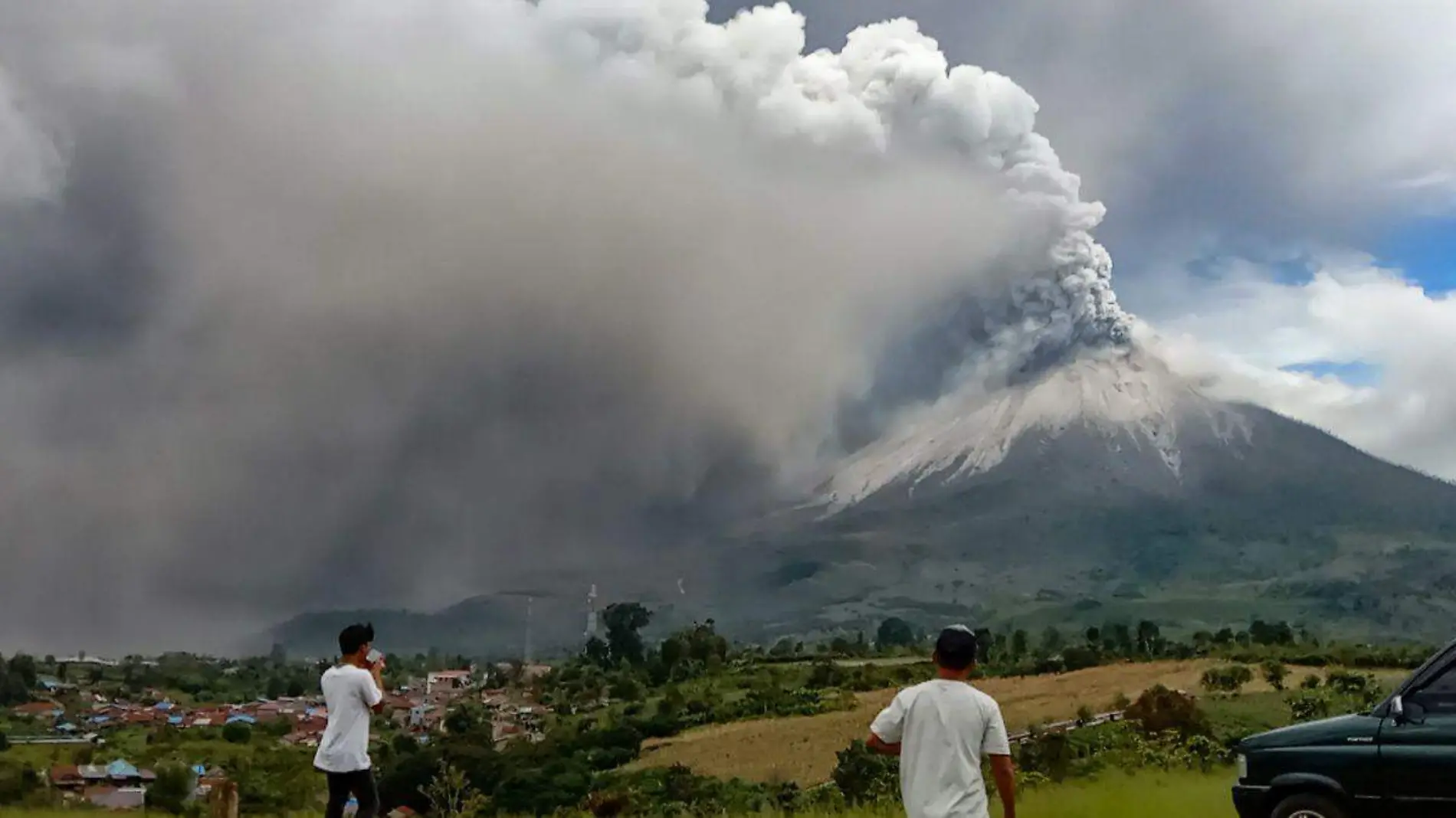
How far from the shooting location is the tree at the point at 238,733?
41375mm

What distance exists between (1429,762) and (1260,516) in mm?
176622

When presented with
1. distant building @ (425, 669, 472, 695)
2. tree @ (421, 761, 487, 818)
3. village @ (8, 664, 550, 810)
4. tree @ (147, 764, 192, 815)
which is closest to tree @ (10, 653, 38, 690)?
village @ (8, 664, 550, 810)

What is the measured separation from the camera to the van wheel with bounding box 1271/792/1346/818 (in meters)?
8.28

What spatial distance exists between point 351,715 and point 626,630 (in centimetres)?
5289

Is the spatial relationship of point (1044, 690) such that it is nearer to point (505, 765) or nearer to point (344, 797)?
point (505, 765)

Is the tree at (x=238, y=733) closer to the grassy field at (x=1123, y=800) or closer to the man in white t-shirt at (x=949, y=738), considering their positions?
the grassy field at (x=1123, y=800)

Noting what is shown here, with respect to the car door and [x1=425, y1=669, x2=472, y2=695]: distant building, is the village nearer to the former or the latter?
[x1=425, y1=669, x2=472, y2=695]: distant building

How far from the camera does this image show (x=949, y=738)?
546 cm

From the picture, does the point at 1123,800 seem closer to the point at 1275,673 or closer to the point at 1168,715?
the point at 1168,715

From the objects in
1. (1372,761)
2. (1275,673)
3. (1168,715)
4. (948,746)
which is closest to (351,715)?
(948,746)

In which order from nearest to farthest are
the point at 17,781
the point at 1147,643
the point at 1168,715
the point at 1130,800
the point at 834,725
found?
the point at 1130,800
the point at 1168,715
the point at 17,781
the point at 834,725
the point at 1147,643

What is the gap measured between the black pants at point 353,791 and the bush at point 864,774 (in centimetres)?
1149

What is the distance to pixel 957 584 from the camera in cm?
16088

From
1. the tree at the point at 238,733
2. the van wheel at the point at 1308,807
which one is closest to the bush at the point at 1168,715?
the van wheel at the point at 1308,807
